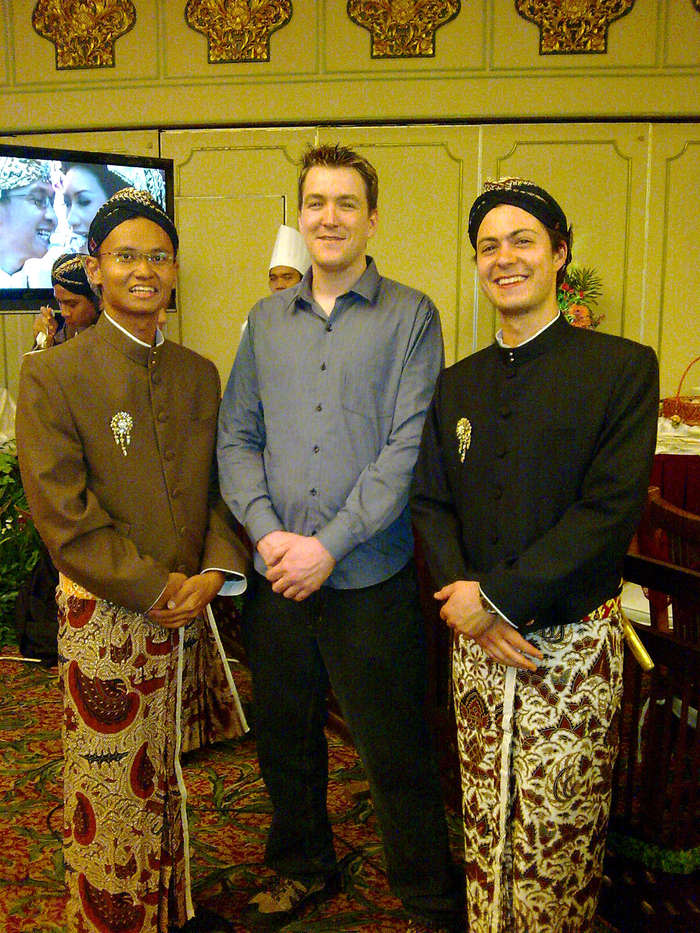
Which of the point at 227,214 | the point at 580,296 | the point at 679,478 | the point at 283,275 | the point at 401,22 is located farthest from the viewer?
the point at 227,214

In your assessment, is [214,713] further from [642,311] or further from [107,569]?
[642,311]

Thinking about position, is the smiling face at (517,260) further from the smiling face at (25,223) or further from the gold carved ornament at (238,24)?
the gold carved ornament at (238,24)

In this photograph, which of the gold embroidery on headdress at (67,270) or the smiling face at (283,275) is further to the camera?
the smiling face at (283,275)

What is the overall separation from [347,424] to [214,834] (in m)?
1.30

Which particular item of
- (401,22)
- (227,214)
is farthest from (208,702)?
(401,22)

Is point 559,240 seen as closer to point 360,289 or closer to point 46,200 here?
point 360,289

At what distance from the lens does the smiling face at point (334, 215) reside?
5.56 ft

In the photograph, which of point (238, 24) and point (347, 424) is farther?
point (238, 24)

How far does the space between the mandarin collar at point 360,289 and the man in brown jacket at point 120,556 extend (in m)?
0.28

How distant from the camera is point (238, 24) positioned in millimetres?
5293

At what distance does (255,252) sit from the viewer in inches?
219

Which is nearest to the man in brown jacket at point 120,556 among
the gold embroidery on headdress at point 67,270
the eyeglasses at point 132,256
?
the eyeglasses at point 132,256

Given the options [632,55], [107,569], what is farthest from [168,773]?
[632,55]

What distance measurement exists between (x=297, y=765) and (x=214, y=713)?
3.18ft
